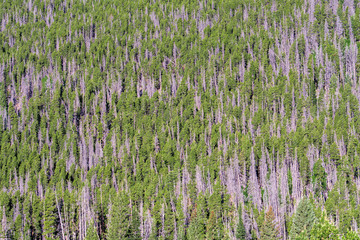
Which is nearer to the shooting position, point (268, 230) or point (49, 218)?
point (268, 230)

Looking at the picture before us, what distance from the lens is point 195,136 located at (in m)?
144

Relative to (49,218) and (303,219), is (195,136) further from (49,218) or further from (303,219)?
(303,219)

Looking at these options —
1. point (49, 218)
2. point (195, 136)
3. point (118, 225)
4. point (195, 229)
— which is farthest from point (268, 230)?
point (195, 136)

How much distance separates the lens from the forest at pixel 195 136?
104312mm

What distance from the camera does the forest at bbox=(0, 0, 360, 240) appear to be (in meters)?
104

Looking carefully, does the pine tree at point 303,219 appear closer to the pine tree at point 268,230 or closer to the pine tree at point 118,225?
the pine tree at point 268,230

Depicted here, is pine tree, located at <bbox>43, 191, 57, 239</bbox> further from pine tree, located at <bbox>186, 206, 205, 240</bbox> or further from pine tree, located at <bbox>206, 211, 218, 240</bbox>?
pine tree, located at <bbox>206, 211, 218, 240</bbox>

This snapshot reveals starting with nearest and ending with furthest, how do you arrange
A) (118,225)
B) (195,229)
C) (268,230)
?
(118,225), (268,230), (195,229)

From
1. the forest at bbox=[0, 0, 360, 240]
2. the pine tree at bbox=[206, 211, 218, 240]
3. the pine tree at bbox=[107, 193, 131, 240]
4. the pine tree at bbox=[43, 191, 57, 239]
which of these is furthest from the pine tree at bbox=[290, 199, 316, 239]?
the pine tree at bbox=[43, 191, 57, 239]

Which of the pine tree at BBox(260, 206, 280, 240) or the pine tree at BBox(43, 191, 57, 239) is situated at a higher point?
the pine tree at BBox(43, 191, 57, 239)

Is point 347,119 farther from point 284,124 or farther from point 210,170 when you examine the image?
point 210,170

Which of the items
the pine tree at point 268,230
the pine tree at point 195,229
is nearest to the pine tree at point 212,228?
the pine tree at point 195,229

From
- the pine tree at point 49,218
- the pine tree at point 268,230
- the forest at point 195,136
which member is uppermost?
the forest at point 195,136

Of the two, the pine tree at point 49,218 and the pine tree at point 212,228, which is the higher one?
the pine tree at point 49,218
